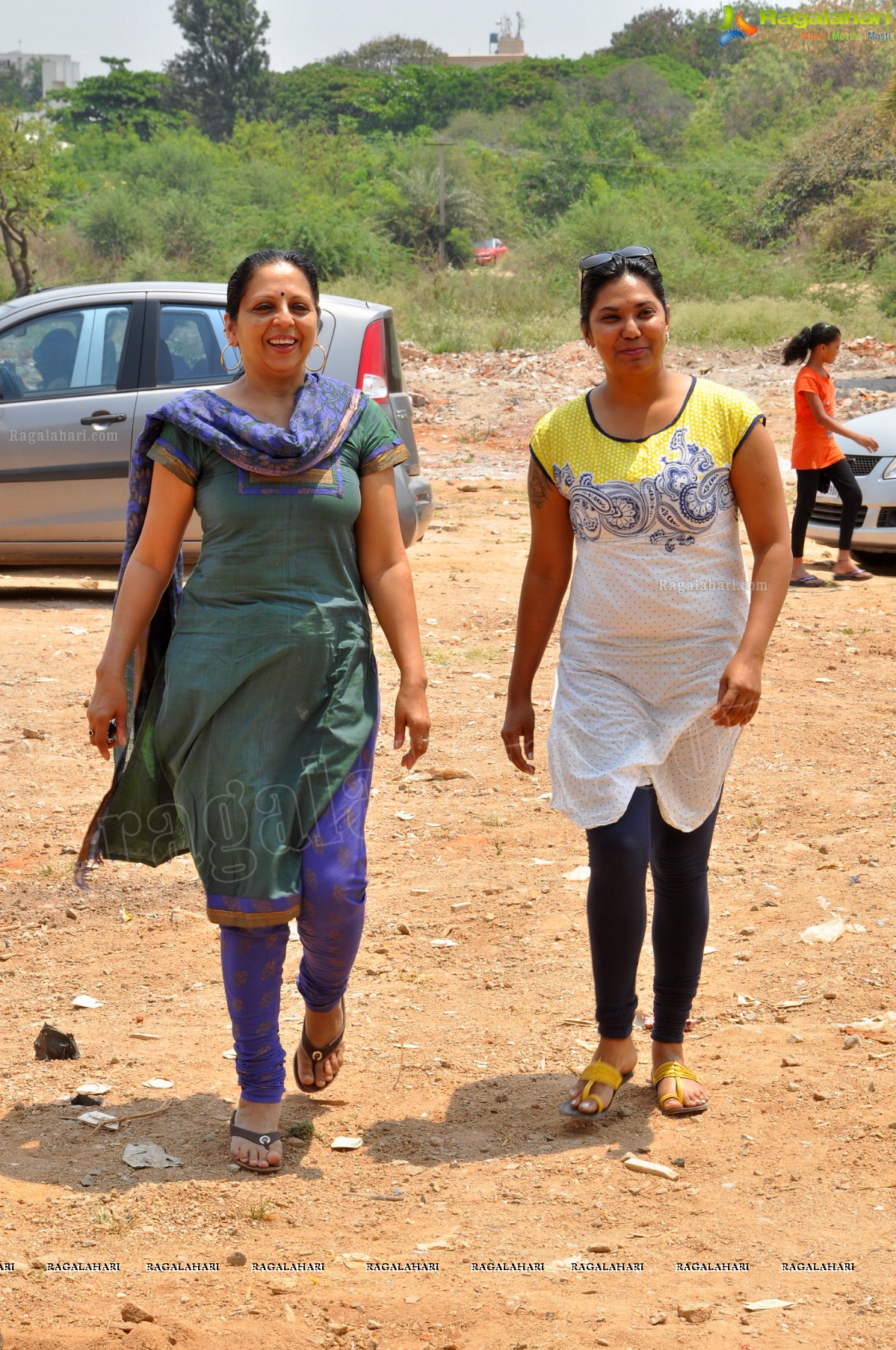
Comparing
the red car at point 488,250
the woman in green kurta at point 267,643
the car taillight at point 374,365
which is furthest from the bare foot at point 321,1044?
the red car at point 488,250

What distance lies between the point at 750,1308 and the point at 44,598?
7.20 m

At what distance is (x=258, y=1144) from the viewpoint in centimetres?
295

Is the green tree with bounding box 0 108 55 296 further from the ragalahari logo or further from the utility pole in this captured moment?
the ragalahari logo

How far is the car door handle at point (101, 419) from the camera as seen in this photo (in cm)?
826

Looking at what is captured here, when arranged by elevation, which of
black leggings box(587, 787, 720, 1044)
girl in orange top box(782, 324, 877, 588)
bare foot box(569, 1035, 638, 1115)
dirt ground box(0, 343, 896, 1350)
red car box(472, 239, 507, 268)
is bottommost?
dirt ground box(0, 343, 896, 1350)

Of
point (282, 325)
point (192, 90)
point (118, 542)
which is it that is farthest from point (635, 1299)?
point (192, 90)

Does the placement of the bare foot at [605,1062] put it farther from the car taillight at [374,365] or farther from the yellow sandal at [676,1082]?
the car taillight at [374,365]

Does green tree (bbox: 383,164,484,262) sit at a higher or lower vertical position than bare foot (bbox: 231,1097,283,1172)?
higher

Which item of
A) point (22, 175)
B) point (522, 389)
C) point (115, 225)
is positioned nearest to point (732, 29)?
point (115, 225)

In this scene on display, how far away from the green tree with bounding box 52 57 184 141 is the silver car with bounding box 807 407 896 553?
5141cm

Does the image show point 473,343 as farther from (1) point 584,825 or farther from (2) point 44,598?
(1) point 584,825

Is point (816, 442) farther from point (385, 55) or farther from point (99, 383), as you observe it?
point (385, 55)

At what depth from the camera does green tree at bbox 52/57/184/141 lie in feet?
187

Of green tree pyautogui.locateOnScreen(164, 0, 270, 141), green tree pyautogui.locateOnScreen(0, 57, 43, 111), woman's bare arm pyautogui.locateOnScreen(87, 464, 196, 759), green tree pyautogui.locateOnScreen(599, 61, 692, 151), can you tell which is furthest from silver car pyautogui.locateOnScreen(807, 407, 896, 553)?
green tree pyautogui.locateOnScreen(0, 57, 43, 111)
